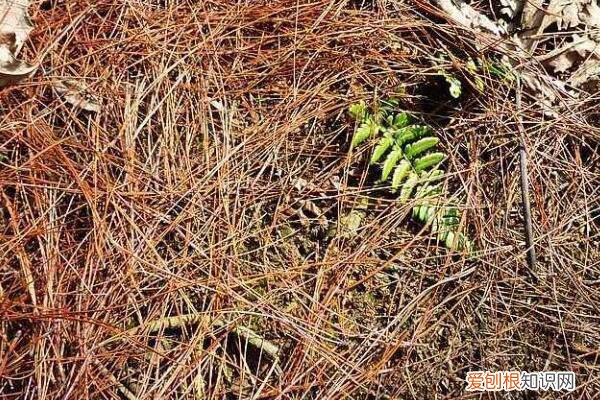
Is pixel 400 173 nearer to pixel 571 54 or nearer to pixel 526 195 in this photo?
pixel 526 195

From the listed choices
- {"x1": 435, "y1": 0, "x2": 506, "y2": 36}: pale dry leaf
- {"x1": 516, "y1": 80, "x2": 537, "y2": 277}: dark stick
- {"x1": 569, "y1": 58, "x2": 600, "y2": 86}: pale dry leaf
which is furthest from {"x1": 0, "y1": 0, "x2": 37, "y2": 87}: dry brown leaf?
{"x1": 569, "y1": 58, "x2": 600, "y2": 86}: pale dry leaf

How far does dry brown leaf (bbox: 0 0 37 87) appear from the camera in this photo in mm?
2525

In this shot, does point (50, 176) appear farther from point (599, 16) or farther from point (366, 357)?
point (599, 16)

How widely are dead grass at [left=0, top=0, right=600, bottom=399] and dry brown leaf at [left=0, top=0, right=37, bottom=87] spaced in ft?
Result: 0.20

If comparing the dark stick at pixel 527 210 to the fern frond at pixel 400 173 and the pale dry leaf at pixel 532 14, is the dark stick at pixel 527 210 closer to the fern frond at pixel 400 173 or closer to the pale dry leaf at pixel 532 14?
the fern frond at pixel 400 173

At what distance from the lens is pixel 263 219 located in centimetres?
265

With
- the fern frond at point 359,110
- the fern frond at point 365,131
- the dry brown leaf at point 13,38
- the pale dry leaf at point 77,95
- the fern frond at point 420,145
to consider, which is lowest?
the fern frond at point 420,145

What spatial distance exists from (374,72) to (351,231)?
669 mm

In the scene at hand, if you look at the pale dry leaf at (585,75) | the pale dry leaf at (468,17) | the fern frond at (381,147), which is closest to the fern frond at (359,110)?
A: the fern frond at (381,147)

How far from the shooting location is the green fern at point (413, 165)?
266 centimetres

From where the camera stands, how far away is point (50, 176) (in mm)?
2527

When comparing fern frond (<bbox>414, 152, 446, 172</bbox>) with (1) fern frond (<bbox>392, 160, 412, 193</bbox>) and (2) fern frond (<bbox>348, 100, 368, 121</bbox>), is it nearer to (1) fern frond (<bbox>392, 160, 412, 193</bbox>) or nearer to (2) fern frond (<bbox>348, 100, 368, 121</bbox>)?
(1) fern frond (<bbox>392, 160, 412, 193</bbox>)

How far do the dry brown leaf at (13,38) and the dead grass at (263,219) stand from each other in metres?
0.06

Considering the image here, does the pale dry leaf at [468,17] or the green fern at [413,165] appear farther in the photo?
the pale dry leaf at [468,17]
